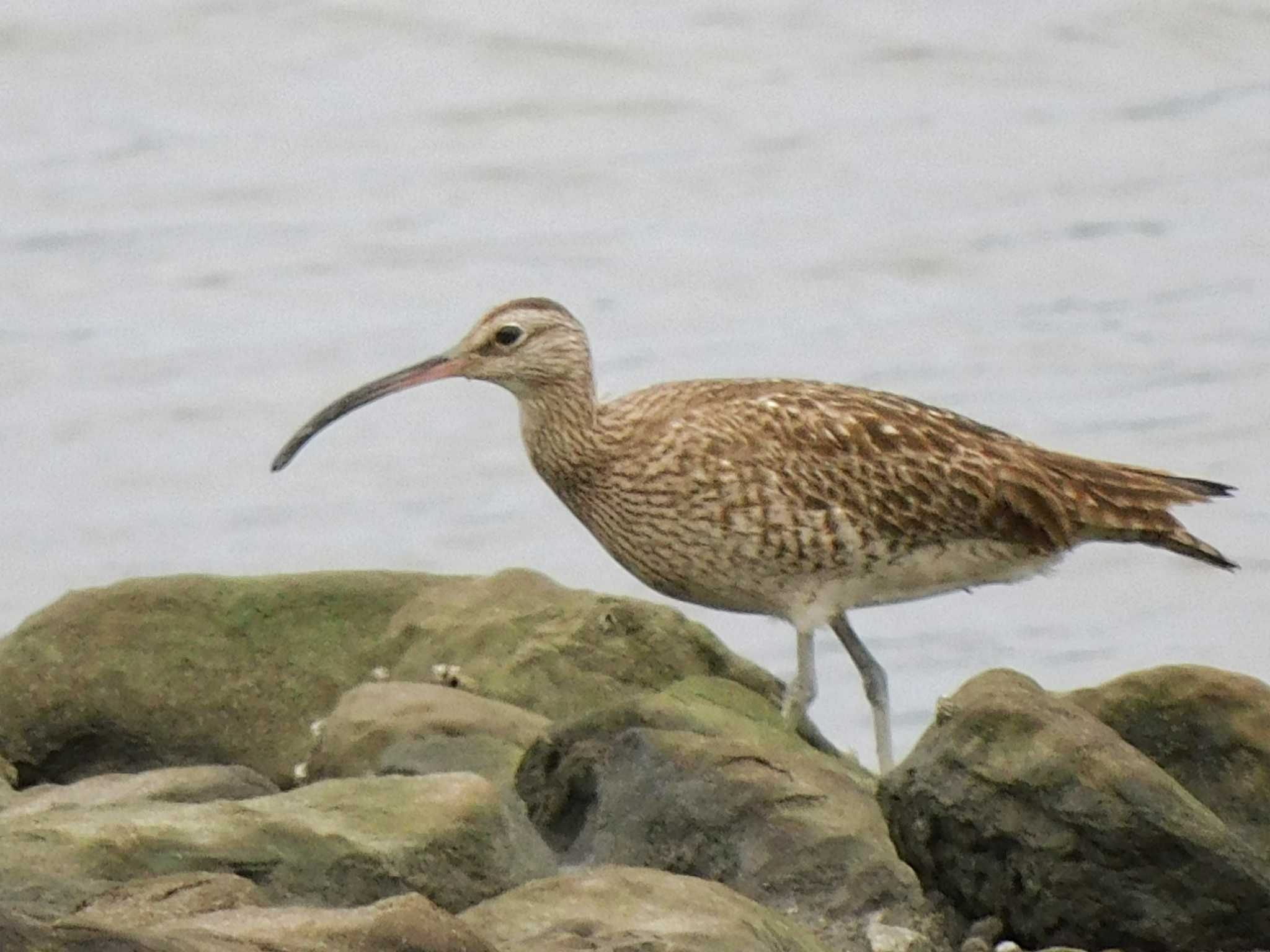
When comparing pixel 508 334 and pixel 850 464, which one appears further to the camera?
pixel 508 334

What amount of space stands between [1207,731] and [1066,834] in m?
0.90

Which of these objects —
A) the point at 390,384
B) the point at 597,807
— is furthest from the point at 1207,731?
the point at 390,384

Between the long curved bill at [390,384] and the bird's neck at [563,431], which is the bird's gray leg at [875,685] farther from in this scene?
the long curved bill at [390,384]

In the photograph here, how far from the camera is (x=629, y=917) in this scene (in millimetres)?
7453

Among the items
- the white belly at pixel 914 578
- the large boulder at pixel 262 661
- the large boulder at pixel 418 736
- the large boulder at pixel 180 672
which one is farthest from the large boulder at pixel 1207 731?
the large boulder at pixel 180 672

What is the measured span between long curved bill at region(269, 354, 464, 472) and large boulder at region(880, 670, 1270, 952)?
334 cm

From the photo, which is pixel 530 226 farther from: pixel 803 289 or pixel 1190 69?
pixel 1190 69

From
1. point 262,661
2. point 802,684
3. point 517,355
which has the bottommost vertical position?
point 802,684

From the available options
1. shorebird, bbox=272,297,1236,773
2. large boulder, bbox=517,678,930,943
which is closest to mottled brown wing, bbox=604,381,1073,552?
shorebird, bbox=272,297,1236,773

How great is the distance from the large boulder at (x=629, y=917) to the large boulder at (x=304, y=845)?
39cm

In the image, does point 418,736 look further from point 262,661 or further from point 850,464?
point 850,464

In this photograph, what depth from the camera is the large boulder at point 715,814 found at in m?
8.60

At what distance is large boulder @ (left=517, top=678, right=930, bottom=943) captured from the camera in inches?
339

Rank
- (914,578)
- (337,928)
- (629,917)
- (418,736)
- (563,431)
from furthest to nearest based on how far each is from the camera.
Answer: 1. (563,431)
2. (914,578)
3. (418,736)
4. (629,917)
5. (337,928)
